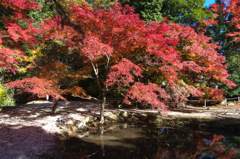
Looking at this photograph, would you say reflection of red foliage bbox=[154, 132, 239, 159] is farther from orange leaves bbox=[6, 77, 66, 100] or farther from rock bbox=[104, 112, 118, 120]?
orange leaves bbox=[6, 77, 66, 100]

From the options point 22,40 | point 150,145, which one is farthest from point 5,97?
point 150,145

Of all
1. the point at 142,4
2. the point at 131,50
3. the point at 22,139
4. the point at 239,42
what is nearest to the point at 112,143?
the point at 22,139

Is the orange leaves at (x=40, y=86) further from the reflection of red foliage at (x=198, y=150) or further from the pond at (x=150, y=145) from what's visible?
the reflection of red foliage at (x=198, y=150)

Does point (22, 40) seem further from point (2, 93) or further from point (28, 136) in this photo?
point (2, 93)

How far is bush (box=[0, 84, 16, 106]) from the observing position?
1027 cm

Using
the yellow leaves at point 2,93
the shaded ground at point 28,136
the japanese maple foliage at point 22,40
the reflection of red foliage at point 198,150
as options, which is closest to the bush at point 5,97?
the yellow leaves at point 2,93

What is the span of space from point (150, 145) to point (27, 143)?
3.52 metres

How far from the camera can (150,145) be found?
4.87 meters

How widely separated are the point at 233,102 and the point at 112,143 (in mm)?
12625

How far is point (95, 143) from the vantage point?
15.8 feet

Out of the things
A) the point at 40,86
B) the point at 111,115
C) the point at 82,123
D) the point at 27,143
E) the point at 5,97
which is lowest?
the point at 27,143

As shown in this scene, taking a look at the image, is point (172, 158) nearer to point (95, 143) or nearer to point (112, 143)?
point (112, 143)

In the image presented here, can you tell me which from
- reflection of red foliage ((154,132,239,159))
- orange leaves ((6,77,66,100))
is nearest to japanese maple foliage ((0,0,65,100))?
orange leaves ((6,77,66,100))

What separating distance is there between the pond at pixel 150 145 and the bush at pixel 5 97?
8045mm
